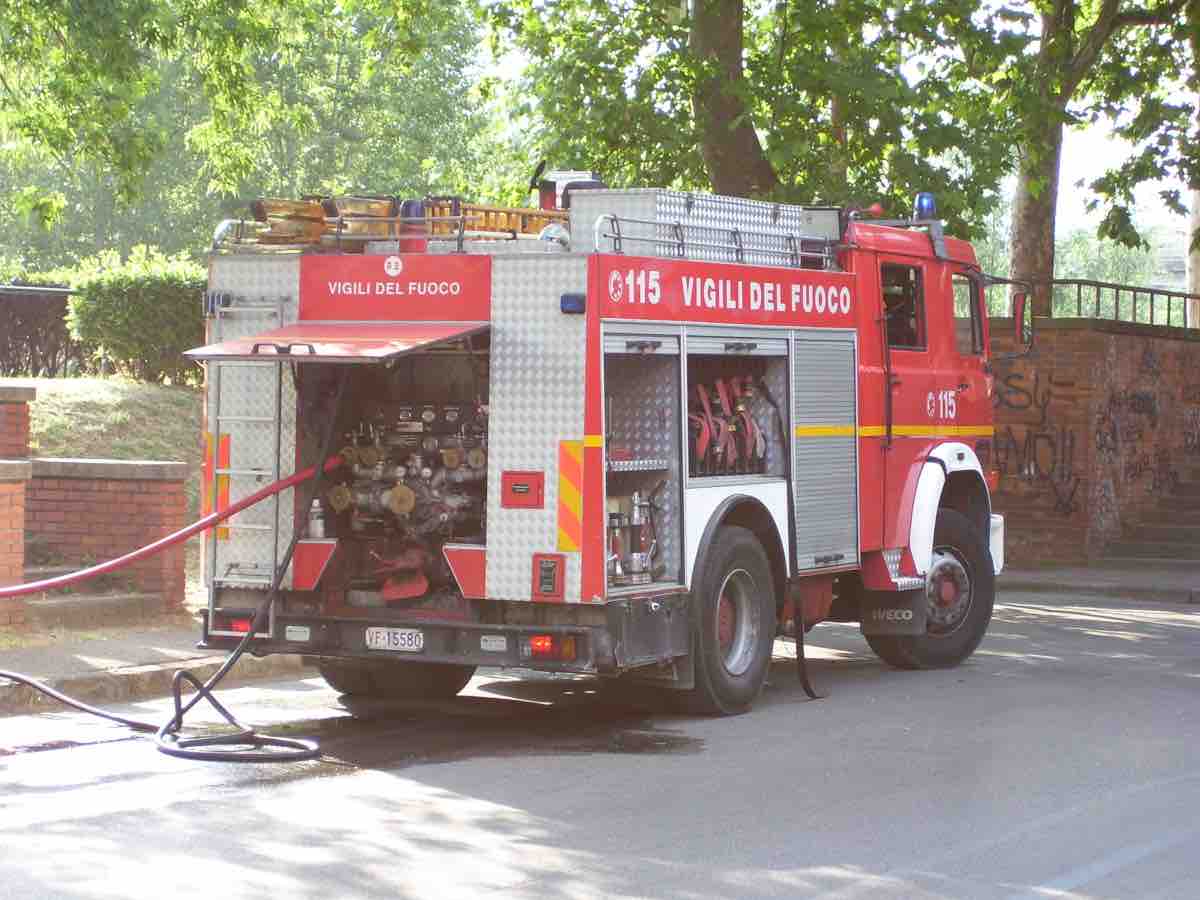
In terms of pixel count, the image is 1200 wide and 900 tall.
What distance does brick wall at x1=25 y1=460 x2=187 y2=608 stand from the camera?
1452 centimetres

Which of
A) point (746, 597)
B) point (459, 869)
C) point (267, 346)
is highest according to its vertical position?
point (267, 346)

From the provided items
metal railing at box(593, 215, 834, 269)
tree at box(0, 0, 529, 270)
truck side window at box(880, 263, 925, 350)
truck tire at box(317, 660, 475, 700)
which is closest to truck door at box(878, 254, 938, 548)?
truck side window at box(880, 263, 925, 350)

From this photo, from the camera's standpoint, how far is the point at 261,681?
12734 mm

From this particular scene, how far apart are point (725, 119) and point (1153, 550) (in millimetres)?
9003

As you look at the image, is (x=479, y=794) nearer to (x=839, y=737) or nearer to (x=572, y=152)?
(x=839, y=737)

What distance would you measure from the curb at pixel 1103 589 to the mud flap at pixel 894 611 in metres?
8.61

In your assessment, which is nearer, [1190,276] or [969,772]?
[969,772]

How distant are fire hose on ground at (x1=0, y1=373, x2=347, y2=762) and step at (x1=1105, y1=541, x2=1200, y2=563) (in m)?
16.2

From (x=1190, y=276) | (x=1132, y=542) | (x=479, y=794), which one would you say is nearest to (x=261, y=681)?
(x=479, y=794)

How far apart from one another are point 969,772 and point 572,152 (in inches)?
456

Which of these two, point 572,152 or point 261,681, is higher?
point 572,152

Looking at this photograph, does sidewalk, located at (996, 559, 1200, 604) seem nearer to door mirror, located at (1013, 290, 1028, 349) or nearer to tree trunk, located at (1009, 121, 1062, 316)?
tree trunk, located at (1009, 121, 1062, 316)

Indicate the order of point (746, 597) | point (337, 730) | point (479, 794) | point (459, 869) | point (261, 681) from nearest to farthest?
point (459, 869), point (479, 794), point (337, 730), point (746, 597), point (261, 681)

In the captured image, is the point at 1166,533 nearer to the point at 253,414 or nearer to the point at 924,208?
the point at 924,208
